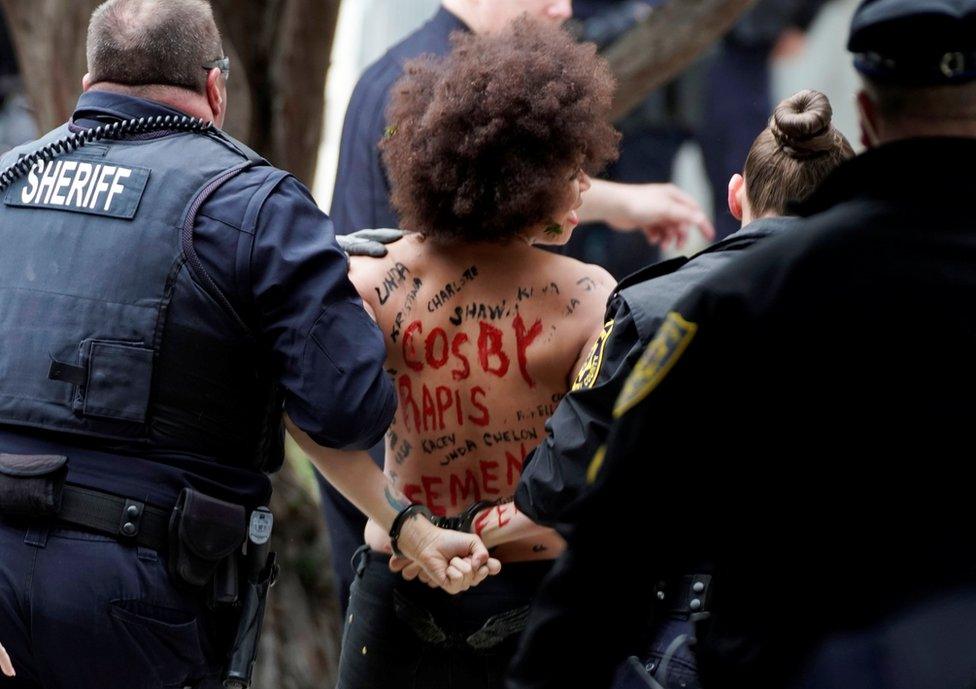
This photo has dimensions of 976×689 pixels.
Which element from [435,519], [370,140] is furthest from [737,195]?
[370,140]

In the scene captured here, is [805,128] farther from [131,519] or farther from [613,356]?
[131,519]

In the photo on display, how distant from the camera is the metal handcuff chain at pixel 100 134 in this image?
2.78 metres

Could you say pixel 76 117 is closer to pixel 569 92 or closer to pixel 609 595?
pixel 569 92

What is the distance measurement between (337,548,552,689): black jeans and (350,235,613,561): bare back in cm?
8

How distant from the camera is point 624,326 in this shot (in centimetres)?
246

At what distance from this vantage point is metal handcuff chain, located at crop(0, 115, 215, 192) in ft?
9.13

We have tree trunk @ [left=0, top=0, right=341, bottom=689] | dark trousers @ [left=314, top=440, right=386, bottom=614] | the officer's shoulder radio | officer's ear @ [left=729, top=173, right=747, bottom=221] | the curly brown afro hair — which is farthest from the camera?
tree trunk @ [left=0, top=0, right=341, bottom=689]

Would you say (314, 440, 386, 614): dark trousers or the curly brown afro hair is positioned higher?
the curly brown afro hair

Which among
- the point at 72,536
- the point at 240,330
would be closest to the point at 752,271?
the point at 240,330

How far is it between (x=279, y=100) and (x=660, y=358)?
9.36 feet

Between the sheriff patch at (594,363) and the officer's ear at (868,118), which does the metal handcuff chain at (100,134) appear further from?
the officer's ear at (868,118)

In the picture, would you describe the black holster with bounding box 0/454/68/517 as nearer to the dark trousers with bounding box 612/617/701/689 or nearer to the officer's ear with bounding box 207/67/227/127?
the officer's ear with bounding box 207/67/227/127

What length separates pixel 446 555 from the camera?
2.88 m

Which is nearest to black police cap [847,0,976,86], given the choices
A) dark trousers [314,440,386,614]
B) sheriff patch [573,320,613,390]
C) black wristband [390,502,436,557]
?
sheriff patch [573,320,613,390]
